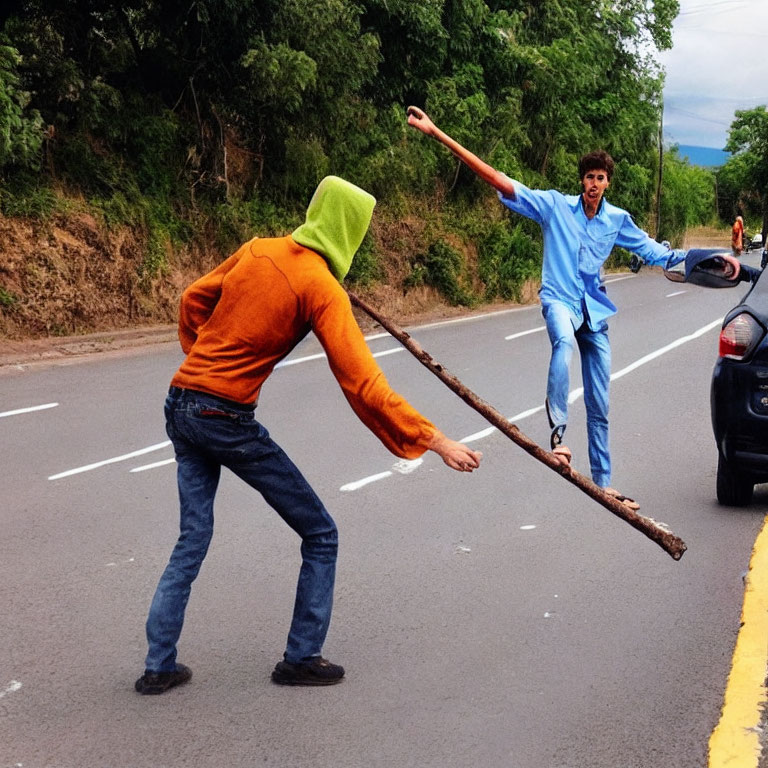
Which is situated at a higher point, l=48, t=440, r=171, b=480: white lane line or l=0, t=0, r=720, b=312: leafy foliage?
l=0, t=0, r=720, b=312: leafy foliage

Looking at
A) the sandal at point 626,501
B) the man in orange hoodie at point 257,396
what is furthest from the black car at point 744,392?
the man in orange hoodie at point 257,396

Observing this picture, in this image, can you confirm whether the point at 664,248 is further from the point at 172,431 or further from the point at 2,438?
the point at 2,438

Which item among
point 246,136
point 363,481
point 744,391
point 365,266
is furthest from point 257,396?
point 365,266

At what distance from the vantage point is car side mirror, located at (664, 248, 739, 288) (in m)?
6.33

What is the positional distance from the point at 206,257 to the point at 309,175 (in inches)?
134

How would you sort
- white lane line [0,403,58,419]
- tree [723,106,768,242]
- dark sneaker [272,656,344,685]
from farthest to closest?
1. tree [723,106,768,242]
2. white lane line [0,403,58,419]
3. dark sneaker [272,656,344,685]

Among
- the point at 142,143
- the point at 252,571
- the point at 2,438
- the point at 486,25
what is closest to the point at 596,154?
the point at 252,571

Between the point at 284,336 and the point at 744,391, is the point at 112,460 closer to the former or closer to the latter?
the point at 744,391

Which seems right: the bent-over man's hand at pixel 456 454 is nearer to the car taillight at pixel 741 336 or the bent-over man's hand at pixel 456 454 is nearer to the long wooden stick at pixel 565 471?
the long wooden stick at pixel 565 471

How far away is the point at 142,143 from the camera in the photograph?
20688 mm

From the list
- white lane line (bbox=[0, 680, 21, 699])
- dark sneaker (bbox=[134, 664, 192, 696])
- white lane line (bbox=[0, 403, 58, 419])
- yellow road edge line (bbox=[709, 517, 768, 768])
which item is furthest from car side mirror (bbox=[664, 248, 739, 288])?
white lane line (bbox=[0, 403, 58, 419])

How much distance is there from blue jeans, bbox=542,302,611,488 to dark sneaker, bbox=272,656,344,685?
2.41m

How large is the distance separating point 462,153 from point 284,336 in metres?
2.19

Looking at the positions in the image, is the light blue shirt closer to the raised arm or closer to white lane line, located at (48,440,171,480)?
the raised arm
